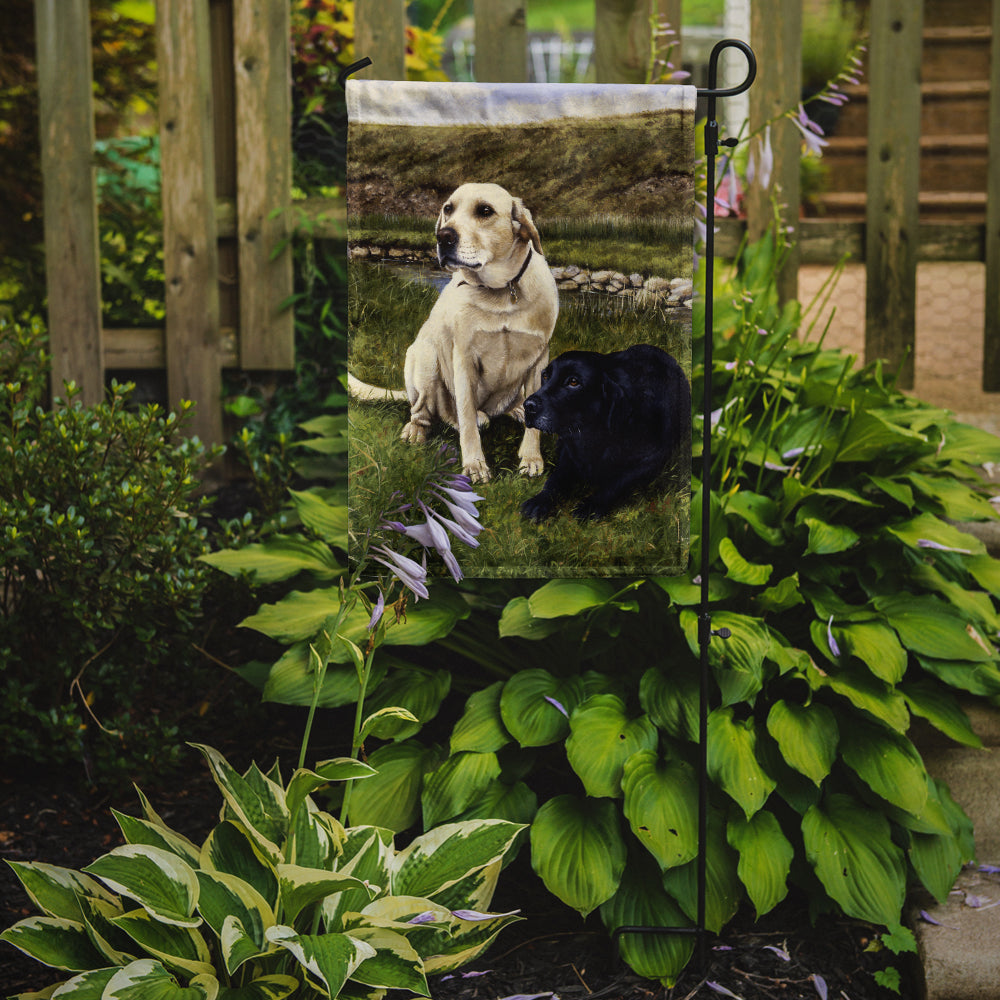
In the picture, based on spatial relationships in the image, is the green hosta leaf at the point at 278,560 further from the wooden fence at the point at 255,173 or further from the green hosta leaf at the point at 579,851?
the wooden fence at the point at 255,173

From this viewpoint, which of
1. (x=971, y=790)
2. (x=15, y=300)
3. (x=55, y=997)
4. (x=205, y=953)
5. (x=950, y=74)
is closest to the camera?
(x=55, y=997)

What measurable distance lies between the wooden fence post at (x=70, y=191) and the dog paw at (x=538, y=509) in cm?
202

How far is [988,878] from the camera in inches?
87.8

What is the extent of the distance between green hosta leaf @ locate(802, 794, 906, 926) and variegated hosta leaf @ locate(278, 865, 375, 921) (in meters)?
0.92

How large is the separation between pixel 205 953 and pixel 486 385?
105cm

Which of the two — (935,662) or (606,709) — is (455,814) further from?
(935,662)

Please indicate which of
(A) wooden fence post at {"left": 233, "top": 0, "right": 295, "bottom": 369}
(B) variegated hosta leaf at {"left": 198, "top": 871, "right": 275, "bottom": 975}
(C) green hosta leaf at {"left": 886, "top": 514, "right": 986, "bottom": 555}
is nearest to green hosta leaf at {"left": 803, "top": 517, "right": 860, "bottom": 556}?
(C) green hosta leaf at {"left": 886, "top": 514, "right": 986, "bottom": 555}

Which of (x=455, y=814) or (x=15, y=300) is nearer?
(x=455, y=814)

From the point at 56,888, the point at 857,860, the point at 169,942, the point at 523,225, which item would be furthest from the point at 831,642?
the point at 56,888

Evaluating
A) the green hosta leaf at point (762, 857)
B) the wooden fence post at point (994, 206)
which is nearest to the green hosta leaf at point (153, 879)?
the green hosta leaf at point (762, 857)

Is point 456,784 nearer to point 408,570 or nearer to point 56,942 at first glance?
point 408,570

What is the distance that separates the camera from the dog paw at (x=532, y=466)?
6.24 feet

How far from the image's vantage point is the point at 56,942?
1.62 metres

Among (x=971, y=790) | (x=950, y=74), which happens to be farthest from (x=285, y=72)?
(x=950, y=74)
